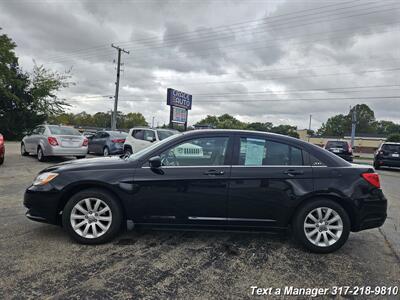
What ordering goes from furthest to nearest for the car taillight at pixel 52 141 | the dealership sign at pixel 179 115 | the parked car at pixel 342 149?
1. the dealership sign at pixel 179 115
2. the parked car at pixel 342 149
3. the car taillight at pixel 52 141

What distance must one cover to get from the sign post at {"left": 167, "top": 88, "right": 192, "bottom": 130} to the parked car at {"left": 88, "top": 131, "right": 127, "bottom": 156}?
31.6 feet

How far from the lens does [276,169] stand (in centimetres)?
404

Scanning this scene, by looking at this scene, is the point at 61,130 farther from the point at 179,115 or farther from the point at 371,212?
the point at 179,115

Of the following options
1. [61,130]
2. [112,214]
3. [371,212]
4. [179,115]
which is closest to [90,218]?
[112,214]

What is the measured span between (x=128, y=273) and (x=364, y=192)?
3.04 m

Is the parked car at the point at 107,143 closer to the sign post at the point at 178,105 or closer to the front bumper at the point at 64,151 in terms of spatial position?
the front bumper at the point at 64,151

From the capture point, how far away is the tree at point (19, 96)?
91.0 feet

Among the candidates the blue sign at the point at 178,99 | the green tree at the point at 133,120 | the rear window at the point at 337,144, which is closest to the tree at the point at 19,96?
the blue sign at the point at 178,99

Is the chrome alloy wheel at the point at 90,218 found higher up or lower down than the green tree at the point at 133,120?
lower down

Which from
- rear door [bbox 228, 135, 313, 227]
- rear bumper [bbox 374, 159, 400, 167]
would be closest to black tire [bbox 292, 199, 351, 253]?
rear door [bbox 228, 135, 313, 227]

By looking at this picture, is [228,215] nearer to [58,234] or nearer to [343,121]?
[58,234]

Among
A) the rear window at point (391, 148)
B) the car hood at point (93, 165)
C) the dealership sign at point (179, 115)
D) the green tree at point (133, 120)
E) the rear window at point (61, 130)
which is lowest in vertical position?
the car hood at point (93, 165)

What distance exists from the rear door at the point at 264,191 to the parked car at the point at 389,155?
47.0 ft

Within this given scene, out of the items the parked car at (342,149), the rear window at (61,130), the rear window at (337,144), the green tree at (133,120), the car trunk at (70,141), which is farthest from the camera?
the green tree at (133,120)
